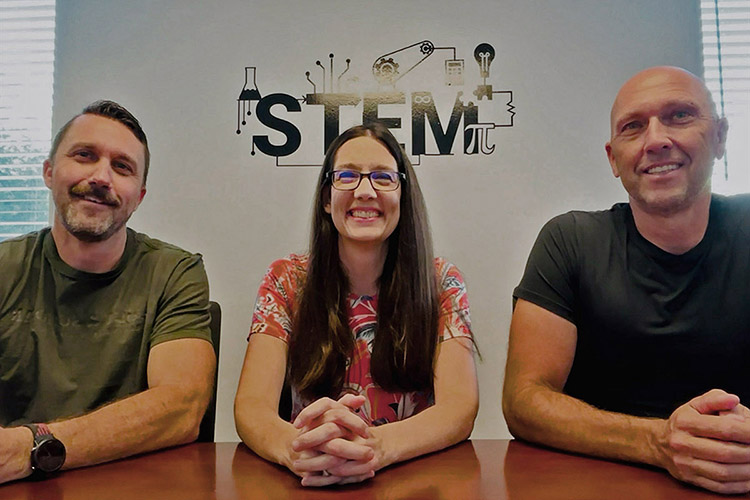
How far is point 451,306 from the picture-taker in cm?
162

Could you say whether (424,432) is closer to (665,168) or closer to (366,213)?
(366,213)

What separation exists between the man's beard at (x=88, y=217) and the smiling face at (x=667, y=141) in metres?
1.37

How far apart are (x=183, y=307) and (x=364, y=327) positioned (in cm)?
49

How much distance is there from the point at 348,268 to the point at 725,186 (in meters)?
1.91

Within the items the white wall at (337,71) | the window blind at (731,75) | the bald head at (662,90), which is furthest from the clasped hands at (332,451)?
the window blind at (731,75)

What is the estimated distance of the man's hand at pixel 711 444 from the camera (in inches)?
37.7

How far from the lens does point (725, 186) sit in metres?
2.64

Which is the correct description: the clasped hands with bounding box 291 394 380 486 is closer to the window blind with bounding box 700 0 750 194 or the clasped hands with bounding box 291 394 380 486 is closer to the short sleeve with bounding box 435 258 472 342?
the short sleeve with bounding box 435 258 472 342

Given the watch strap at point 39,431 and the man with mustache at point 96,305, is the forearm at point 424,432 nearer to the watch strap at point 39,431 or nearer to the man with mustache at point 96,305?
the man with mustache at point 96,305

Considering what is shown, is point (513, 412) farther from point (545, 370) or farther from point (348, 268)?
point (348, 268)

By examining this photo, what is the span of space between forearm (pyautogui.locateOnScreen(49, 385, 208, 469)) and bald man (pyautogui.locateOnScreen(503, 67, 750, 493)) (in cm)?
77

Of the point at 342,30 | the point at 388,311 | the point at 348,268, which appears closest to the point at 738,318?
the point at 388,311

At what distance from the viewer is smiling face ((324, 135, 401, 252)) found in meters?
1.63

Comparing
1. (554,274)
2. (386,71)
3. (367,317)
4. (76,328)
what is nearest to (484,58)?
(386,71)
